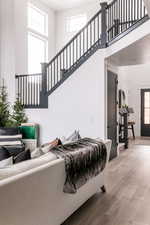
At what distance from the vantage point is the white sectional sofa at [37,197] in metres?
1.75

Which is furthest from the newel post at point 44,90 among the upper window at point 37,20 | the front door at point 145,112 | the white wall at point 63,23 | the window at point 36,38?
the front door at point 145,112

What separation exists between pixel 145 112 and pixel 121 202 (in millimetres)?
8071

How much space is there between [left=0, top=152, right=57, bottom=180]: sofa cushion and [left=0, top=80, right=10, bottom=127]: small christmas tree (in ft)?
14.7

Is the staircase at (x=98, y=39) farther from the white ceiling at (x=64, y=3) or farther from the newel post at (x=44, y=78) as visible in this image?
the white ceiling at (x=64, y=3)

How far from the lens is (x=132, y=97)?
36.4 ft

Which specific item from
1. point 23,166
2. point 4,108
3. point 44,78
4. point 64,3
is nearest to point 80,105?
point 44,78

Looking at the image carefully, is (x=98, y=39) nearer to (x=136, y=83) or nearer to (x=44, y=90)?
(x=44, y=90)

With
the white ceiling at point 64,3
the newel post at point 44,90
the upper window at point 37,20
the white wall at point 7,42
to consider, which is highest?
the white ceiling at point 64,3

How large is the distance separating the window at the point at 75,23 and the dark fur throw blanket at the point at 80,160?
23.2 feet

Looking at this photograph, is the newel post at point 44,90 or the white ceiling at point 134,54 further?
the newel post at point 44,90

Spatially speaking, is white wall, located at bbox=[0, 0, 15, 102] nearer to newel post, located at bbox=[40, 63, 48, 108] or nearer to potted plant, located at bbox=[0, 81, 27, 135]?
potted plant, located at bbox=[0, 81, 27, 135]

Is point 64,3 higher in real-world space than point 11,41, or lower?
higher

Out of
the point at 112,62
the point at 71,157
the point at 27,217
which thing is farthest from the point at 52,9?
the point at 27,217

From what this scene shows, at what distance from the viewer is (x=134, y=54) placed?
5633mm
